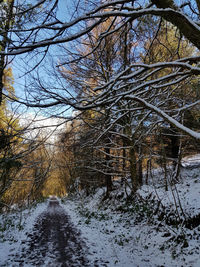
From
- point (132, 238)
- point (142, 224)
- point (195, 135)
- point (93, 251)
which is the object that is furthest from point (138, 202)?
point (195, 135)

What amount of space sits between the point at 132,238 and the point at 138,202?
2538mm

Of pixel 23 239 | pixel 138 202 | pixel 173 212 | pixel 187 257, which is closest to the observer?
pixel 187 257

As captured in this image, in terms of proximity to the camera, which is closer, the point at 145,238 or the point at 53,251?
the point at 53,251

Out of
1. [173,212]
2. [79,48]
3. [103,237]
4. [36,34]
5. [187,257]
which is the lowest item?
[103,237]

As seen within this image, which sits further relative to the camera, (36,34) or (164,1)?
(36,34)

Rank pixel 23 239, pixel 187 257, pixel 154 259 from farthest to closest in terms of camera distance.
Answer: pixel 23 239
pixel 154 259
pixel 187 257

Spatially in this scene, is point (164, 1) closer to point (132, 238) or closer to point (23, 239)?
point (132, 238)

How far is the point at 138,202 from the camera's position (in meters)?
8.33

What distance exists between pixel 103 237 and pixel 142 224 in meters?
1.60

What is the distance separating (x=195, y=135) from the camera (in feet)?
6.23

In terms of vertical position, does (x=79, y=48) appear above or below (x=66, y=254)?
above

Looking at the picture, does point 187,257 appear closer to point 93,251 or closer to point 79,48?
point 93,251

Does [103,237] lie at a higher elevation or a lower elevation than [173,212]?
lower

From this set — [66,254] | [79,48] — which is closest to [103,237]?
[66,254]
